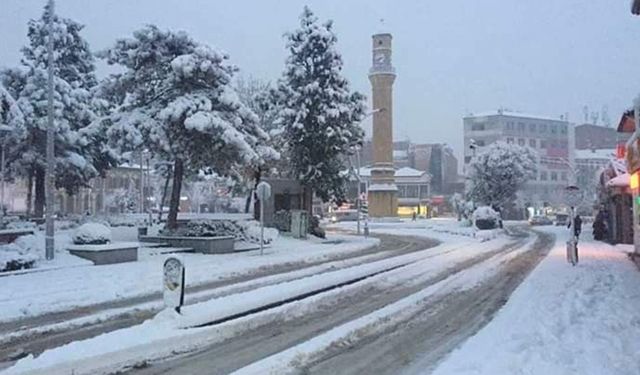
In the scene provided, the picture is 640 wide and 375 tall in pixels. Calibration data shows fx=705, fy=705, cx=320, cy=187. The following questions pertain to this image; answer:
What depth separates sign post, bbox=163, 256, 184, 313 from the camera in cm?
1152

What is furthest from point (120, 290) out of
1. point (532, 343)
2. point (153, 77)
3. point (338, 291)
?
point (153, 77)

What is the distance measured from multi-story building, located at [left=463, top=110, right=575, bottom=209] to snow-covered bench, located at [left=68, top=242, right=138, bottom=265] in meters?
93.3

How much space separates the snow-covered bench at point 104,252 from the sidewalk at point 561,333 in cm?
1247

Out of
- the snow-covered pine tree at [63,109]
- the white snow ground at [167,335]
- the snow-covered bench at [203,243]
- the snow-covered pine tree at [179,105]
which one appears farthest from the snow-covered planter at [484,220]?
the white snow ground at [167,335]

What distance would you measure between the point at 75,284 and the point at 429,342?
32.6 feet

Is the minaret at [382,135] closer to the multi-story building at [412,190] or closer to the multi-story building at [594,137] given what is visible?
the multi-story building at [412,190]

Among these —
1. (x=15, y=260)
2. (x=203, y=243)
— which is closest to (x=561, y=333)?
(x=15, y=260)

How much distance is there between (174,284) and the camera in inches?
453

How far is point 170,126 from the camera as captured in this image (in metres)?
28.2

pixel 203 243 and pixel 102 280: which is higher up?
pixel 203 243

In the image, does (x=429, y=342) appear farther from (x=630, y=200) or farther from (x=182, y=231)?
(x=630, y=200)

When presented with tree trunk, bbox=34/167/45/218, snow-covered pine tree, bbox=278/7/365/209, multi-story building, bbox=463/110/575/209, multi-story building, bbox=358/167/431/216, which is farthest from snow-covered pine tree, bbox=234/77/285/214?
multi-story building, bbox=463/110/575/209

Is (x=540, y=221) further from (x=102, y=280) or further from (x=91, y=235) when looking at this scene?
(x=102, y=280)

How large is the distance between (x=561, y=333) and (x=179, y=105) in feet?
65.7
